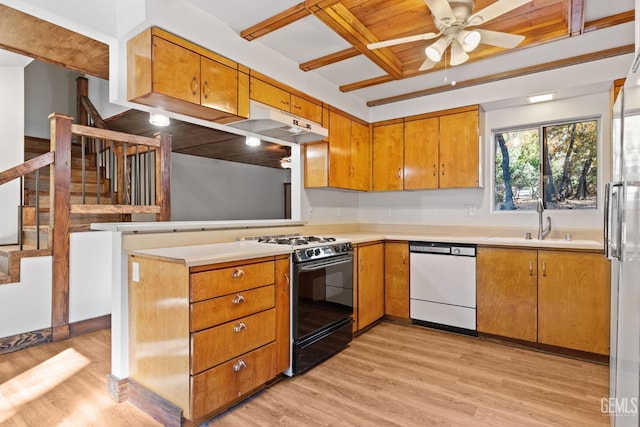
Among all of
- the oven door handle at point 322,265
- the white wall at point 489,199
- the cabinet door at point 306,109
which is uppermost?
the cabinet door at point 306,109

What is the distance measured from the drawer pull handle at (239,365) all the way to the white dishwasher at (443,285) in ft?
6.75

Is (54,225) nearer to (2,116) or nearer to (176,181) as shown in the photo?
(2,116)

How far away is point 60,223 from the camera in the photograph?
10.8 ft

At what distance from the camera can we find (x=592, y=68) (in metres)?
3.06

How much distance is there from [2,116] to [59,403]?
139 inches

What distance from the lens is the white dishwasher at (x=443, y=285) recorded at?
128 inches

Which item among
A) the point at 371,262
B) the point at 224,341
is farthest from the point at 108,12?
the point at 371,262

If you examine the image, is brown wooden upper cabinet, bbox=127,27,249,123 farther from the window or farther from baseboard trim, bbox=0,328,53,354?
the window

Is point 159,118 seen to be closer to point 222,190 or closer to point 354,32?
point 354,32

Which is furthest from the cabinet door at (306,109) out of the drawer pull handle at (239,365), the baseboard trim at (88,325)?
the baseboard trim at (88,325)

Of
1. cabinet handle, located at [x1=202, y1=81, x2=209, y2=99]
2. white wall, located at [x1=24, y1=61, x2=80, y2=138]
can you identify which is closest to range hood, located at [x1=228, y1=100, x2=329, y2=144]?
cabinet handle, located at [x1=202, y1=81, x2=209, y2=99]

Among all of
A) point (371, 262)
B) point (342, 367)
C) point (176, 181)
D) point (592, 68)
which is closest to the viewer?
point (342, 367)

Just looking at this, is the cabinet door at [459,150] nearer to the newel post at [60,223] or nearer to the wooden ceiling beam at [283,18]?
the wooden ceiling beam at [283,18]

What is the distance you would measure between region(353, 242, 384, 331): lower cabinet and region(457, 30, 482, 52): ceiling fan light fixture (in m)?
1.84
